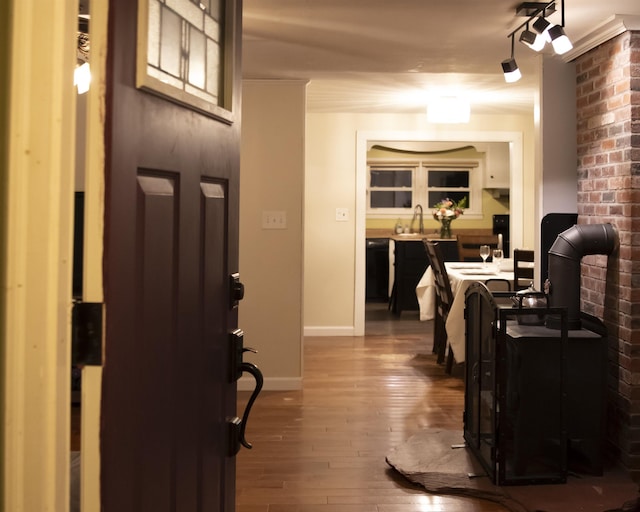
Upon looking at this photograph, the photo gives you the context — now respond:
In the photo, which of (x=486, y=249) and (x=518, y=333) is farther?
(x=486, y=249)

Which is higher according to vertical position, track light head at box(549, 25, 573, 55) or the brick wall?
track light head at box(549, 25, 573, 55)

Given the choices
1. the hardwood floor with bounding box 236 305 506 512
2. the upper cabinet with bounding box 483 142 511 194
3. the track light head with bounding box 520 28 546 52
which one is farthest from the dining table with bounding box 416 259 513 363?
the upper cabinet with bounding box 483 142 511 194

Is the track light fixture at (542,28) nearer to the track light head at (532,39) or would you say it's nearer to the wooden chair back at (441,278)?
the track light head at (532,39)

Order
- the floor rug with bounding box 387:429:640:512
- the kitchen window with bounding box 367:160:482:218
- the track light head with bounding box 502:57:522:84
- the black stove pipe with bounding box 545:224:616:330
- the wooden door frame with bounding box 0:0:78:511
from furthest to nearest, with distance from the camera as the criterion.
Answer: the kitchen window with bounding box 367:160:482:218
the track light head with bounding box 502:57:522:84
the black stove pipe with bounding box 545:224:616:330
the floor rug with bounding box 387:429:640:512
the wooden door frame with bounding box 0:0:78:511

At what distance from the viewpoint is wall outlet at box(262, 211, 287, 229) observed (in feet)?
15.7

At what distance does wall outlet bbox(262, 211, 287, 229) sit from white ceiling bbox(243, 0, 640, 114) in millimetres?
903

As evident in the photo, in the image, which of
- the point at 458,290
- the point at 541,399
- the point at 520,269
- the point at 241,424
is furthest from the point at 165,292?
the point at 520,269

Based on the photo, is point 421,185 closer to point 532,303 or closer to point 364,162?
point 364,162

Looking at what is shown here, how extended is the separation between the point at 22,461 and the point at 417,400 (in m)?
3.75

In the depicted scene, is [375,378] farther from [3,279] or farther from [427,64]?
[3,279]

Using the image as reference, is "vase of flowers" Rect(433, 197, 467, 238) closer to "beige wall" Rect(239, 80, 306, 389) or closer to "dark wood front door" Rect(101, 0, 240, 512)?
"beige wall" Rect(239, 80, 306, 389)

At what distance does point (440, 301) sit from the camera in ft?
18.8

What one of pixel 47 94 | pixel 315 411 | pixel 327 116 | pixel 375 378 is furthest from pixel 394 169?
pixel 47 94

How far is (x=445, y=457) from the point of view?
335 centimetres
